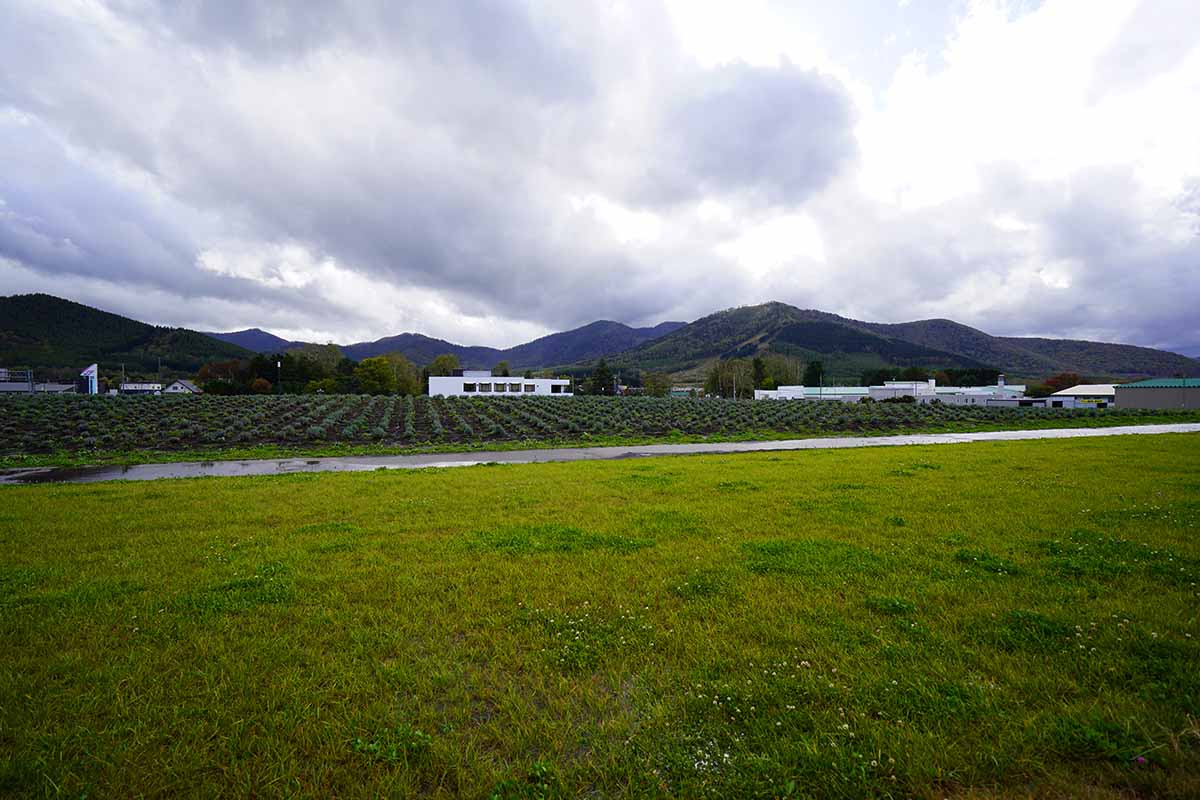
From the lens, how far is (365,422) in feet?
111

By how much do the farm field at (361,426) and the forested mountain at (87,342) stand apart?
437 ft

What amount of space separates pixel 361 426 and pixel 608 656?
31153 mm

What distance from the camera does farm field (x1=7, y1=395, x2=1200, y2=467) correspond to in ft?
75.8

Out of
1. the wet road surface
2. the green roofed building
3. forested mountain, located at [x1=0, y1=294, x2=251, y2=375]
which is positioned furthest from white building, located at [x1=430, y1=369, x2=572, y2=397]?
forested mountain, located at [x1=0, y1=294, x2=251, y2=375]

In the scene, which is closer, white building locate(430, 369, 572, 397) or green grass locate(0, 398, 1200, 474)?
green grass locate(0, 398, 1200, 474)

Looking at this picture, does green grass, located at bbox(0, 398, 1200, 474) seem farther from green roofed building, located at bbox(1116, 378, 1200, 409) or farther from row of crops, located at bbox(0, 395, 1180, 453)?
green roofed building, located at bbox(1116, 378, 1200, 409)

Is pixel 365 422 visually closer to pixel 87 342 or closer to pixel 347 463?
pixel 347 463

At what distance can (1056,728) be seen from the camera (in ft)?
10.6

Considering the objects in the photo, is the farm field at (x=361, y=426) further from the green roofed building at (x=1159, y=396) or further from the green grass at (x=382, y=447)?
the green roofed building at (x=1159, y=396)

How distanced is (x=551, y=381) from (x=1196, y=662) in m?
94.9

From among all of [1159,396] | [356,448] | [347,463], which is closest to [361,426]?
[356,448]

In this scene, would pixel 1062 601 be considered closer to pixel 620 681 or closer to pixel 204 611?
pixel 620 681

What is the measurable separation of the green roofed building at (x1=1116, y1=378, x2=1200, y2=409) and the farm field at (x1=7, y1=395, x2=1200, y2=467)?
27.7 m

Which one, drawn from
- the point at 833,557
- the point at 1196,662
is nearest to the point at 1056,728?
the point at 1196,662
